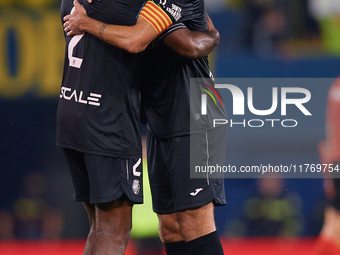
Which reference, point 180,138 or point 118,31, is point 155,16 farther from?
point 180,138

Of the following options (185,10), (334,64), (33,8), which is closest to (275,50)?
(334,64)

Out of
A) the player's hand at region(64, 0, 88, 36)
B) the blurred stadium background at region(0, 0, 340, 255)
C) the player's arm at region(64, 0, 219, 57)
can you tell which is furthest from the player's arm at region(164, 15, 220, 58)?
the blurred stadium background at region(0, 0, 340, 255)

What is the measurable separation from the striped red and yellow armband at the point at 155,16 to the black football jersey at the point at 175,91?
0.17 metres

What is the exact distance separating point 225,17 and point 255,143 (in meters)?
0.82

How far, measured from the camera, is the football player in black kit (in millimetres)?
2133

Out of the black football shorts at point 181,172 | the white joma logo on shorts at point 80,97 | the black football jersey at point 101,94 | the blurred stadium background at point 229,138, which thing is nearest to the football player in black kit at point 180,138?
the black football shorts at point 181,172

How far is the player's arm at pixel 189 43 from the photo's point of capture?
207 centimetres

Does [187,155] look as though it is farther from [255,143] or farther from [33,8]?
[33,8]

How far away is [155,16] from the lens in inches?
77.3

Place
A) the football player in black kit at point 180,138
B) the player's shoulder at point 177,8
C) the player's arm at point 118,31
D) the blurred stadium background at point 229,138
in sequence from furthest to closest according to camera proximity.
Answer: the blurred stadium background at point 229,138 → the football player in black kit at point 180,138 → the player's shoulder at point 177,8 → the player's arm at point 118,31

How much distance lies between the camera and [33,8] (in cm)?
326

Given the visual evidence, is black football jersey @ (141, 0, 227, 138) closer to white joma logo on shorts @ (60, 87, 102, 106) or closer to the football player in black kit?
the football player in black kit

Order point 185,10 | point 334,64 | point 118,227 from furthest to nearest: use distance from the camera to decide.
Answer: point 334,64, point 185,10, point 118,227

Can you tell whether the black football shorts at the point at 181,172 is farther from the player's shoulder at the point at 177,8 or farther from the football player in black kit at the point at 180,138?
the player's shoulder at the point at 177,8
